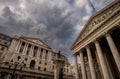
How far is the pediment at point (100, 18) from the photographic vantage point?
53.0 ft

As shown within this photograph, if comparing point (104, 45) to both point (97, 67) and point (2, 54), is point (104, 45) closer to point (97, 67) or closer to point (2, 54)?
point (97, 67)

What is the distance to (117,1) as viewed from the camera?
16.1 meters

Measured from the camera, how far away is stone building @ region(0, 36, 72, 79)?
30572mm

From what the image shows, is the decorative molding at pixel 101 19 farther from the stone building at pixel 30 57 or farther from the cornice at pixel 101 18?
the stone building at pixel 30 57

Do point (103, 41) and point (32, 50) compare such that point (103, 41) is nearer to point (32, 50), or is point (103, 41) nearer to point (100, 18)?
point (100, 18)

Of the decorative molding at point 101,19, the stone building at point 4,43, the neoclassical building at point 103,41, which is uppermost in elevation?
the stone building at point 4,43

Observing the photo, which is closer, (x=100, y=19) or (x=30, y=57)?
(x=100, y=19)

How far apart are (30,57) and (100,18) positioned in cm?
3316

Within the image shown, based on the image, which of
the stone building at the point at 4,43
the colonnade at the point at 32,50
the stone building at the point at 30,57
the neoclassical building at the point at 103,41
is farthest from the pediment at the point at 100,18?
the stone building at the point at 4,43

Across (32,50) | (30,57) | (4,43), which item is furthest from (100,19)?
(4,43)

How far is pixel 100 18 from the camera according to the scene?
18375 millimetres

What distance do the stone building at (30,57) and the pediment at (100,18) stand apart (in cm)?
1674

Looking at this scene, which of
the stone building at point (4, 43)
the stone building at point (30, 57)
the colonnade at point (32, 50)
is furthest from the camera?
the colonnade at point (32, 50)

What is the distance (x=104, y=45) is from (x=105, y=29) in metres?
5.71
